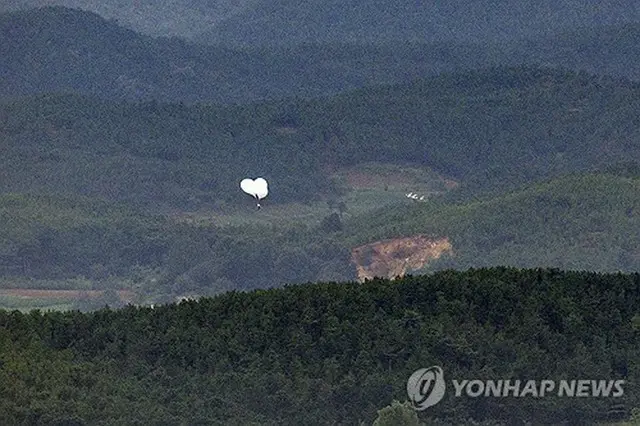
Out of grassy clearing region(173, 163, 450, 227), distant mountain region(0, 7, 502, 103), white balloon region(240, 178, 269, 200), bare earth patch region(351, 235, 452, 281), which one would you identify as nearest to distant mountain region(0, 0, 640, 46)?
distant mountain region(0, 7, 502, 103)

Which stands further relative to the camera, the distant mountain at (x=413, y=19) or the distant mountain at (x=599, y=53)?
the distant mountain at (x=413, y=19)

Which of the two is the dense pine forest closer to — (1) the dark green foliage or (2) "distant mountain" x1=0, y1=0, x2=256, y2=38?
(1) the dark green foliage

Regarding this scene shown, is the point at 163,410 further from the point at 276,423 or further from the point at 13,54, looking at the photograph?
the point at 13,54

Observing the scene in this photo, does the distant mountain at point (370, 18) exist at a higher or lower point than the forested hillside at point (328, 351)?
higher

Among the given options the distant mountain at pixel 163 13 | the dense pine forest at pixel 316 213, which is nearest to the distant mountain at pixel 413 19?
the dense pine forest at pixel 316 213

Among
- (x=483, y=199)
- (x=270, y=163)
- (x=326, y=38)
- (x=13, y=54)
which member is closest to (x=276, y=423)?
(x=483, y=199)

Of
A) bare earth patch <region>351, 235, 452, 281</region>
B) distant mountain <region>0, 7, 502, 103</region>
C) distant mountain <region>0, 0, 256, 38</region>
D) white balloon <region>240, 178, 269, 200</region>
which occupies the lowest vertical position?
bare earth patch <region>351, 235, 452, 281</region>

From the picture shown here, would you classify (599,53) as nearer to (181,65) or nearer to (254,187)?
(181,65)

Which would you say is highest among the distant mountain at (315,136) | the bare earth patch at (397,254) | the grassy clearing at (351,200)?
the distant mountain at (315,136)

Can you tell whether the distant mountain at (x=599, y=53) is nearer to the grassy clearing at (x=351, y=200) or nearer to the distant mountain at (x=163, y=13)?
the distant mountain at (x=163, y=13)
